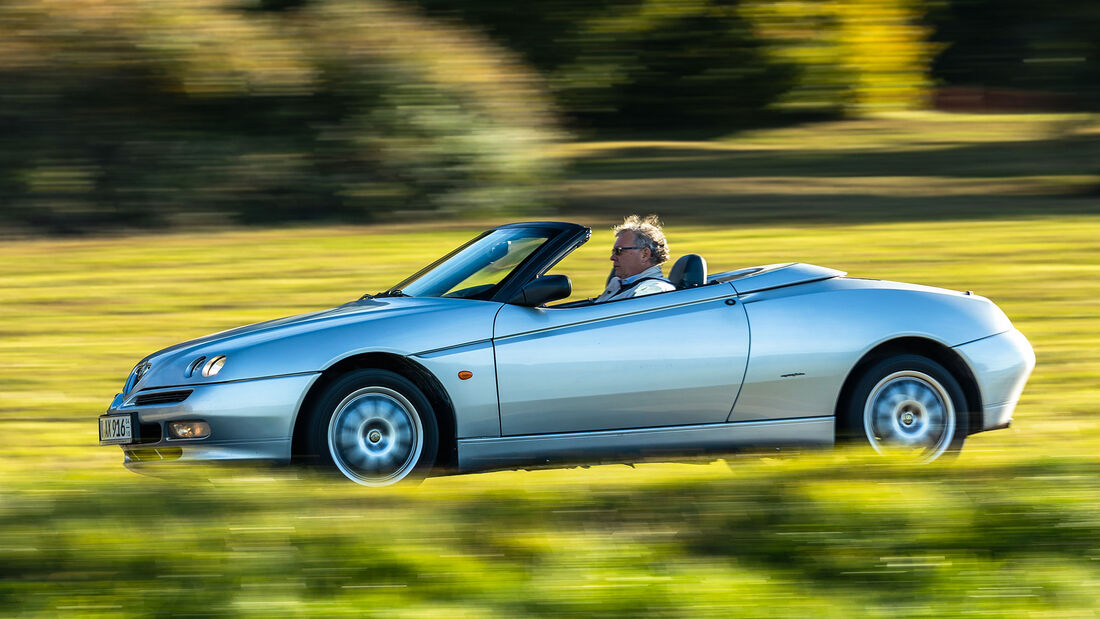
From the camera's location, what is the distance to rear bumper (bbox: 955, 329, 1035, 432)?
20.8 feet

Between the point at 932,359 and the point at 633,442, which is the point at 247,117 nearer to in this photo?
the point at 633,442

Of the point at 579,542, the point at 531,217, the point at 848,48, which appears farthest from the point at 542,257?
the point at 848,48

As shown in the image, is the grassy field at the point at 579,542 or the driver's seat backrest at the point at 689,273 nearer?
the grassy field at the point at 579,542

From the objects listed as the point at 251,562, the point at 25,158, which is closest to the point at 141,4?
the point at 25,158

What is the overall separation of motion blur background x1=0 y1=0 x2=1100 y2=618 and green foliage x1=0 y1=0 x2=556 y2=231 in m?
0.04

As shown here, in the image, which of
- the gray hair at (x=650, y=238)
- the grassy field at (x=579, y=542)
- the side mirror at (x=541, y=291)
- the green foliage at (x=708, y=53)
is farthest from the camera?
the green foliage at (x=708, y=53)

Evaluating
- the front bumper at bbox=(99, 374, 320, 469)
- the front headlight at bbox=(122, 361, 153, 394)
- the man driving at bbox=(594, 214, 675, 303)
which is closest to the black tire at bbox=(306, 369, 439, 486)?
the front bumper at bbox=(99, 374, 320, 469)

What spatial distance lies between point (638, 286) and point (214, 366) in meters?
1.91

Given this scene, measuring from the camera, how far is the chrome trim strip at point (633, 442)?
6.04m

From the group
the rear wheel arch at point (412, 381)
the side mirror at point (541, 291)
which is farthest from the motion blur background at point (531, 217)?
the side mirror at point (541, 291)

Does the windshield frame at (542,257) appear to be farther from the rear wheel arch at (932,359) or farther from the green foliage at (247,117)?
the green foliage at (247,117)

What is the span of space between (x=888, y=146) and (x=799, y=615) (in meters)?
23.6

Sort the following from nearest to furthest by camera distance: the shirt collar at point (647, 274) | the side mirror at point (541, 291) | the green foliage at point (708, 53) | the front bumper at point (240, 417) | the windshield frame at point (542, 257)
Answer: the front bumper at point (240, 417), the side mirror at point (541, 291), the windshield frame at point (542, 257), the shirt collar at point (647, 274), the green foliage at point (708, 53)

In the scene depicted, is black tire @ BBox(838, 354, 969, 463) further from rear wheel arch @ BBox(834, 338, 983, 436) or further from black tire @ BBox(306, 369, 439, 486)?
black tire @ BBox(306, 369, 439, 486)
